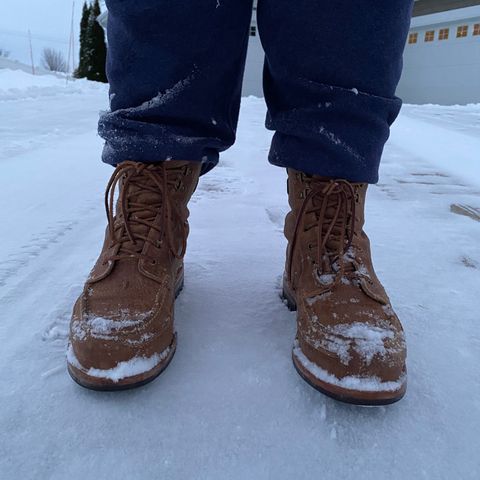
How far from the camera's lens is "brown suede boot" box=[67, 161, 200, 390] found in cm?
49

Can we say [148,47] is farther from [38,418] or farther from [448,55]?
[448,55]

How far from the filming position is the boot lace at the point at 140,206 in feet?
1.98

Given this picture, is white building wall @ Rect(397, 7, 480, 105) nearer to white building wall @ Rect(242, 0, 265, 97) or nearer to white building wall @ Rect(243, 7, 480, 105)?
white building wall @ Rect(243, 7, 480, 105)

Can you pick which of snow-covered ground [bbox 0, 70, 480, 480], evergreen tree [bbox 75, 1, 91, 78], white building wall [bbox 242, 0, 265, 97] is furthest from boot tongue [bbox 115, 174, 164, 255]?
evergreen tree [bbox 75, 1, 91, 78]

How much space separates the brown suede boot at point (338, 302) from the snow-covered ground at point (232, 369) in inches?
1.2

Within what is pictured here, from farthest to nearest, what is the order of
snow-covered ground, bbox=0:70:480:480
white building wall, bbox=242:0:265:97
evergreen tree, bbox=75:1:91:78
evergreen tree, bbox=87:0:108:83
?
evergreen tree, bbox=75:1:91:78 < evergreen tree, bbox=87:0:108:83 < white building wall, bbox=242:0:265:97 < snow-covered ground, bbox=0:70:480:480

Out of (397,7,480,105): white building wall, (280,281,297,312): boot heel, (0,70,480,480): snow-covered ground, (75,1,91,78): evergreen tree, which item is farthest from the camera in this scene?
(75,1,91,78): evergreen tree

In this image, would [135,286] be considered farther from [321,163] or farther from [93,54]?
[93,54]

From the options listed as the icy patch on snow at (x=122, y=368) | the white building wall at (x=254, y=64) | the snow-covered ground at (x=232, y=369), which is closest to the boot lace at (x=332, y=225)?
the snow-covered ground at (x=232, y=369)

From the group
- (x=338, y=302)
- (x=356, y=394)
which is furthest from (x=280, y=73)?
(x=356, y=394)

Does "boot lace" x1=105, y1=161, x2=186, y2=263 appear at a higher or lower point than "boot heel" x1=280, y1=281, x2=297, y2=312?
higher

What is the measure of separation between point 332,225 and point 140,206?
271mm

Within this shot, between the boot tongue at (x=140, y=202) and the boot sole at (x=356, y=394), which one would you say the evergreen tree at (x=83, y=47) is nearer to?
the boot tongue at (x=140, y=202)

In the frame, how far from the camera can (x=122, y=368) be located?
49 centimetres
